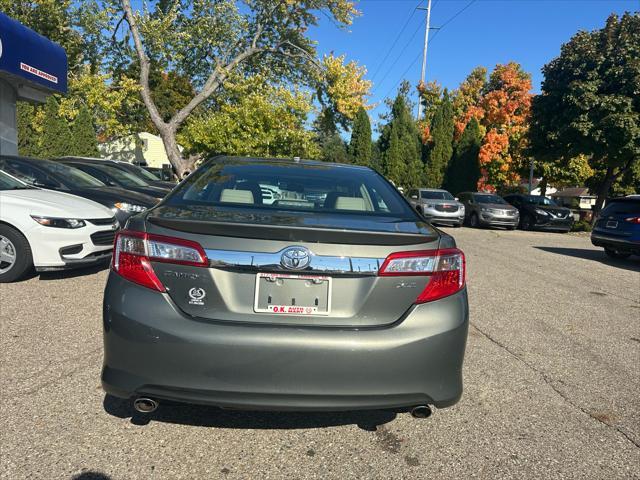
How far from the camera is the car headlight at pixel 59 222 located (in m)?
5.94

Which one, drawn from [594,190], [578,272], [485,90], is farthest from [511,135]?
[578,272]

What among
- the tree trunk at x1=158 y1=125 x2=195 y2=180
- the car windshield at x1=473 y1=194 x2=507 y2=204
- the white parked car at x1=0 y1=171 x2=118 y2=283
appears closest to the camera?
the white parked car at x1=0 y1=171 x2=118 y2=283

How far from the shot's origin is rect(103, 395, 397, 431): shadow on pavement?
2877 millimetres

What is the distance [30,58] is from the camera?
490 inches

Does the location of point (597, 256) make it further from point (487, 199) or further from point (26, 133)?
point (26, 133)

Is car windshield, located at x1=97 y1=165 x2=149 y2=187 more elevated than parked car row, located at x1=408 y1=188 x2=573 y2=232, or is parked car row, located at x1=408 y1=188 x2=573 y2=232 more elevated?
car windshield, located at x1=97 y1=165 x2=149 y2=187

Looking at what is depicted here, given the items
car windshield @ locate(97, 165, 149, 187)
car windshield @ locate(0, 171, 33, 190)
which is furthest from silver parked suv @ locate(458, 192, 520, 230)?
car windshield @ locate(0, 171, 33, 190)

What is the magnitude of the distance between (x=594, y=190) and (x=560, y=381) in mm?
32282

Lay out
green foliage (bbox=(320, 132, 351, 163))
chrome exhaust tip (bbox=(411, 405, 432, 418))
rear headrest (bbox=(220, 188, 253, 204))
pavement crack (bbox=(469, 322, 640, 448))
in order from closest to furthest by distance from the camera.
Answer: chrome exhaust tip (bbox=(411, 405, 432, 418)) → pavement crack (bbox=(469, 322, 640, 448)) → rear headrest (bbox=(220, 188, 253, 204)) → green foliage (bbox=(320, 132, 351, 163))

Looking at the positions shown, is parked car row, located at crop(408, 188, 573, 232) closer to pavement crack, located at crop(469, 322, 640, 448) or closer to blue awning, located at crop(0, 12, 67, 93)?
blue awning, located at crop(0, 12, 67, 93)

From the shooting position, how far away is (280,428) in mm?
2861

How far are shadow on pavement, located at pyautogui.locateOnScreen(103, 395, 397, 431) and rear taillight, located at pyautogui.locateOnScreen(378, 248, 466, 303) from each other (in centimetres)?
87

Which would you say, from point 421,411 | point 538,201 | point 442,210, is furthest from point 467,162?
point 421,411

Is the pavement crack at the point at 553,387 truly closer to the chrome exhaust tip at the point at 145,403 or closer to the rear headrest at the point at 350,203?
the rear headrest at the point at 350,203
